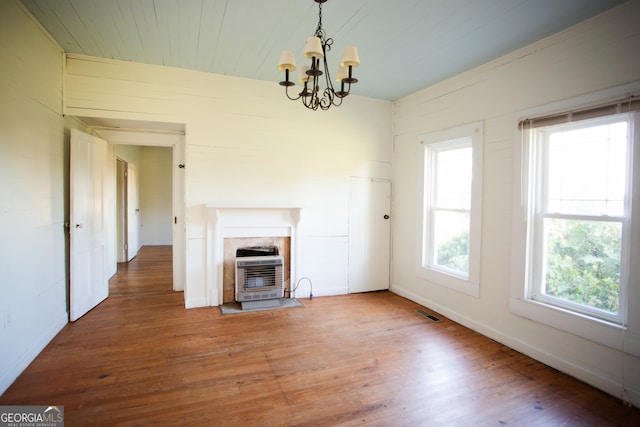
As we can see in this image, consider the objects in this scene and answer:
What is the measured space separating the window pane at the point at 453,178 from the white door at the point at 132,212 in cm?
634

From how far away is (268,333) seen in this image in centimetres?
329

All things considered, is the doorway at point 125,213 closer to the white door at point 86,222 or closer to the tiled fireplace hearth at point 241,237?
the white door at point 86,222

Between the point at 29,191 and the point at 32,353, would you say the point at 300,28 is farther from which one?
the point at 32,353

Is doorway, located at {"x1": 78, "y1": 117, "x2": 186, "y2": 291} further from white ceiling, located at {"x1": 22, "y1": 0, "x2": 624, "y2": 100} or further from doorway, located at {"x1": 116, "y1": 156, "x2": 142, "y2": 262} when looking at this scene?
doorway, located at {"x1": 116, "y1": 156, "x2": 142, "y2": 262}

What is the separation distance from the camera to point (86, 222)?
144 inches

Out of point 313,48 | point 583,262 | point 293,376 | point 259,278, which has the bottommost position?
point 293,376

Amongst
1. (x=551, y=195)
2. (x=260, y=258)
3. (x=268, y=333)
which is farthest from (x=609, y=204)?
(x=260, y=258)

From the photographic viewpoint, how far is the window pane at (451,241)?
3.77 metres

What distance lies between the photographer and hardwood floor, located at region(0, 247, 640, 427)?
2074 millimetres

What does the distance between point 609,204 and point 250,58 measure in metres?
3.54

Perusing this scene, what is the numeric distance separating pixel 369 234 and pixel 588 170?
2.72 m

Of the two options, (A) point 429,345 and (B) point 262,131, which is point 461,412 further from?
(B) point 262,131

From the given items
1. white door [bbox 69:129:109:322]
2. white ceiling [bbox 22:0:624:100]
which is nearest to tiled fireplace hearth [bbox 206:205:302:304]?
white door [bbox 69:129:109:322]

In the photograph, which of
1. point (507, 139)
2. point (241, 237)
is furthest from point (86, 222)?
point (507, 139)
